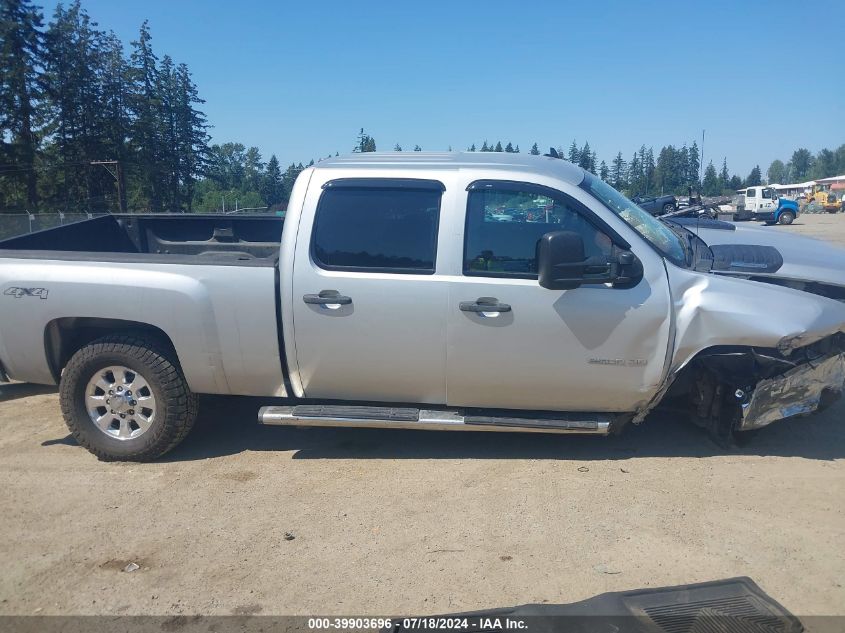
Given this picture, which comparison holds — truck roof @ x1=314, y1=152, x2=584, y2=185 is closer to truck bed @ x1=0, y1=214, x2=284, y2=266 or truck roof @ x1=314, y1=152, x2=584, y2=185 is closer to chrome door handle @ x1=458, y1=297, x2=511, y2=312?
chrome door handle @ x1=458, y1=297, x2=511, y2=312

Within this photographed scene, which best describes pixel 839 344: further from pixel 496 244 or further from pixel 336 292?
pixel 336 292

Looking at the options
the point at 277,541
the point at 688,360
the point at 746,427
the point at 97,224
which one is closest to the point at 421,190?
the point at 688,360

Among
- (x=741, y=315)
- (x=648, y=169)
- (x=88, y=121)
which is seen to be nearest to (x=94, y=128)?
(x=88, y=121)

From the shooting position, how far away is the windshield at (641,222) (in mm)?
4191

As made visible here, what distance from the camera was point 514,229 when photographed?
13.7ft

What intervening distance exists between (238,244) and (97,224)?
1284mm

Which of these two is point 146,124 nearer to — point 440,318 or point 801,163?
point 440,318

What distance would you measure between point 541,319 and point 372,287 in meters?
1.10

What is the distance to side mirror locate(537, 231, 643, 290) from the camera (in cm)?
386

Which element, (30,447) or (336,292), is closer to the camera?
(336,292)

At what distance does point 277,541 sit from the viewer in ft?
11.8

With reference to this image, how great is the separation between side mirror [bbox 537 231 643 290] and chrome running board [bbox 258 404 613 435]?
0.89 metres

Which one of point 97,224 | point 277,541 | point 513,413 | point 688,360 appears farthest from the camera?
point 97,224

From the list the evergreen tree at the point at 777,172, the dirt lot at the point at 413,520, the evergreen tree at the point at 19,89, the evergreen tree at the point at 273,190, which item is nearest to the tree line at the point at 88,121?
the evergreen tree at the point at 19,89
